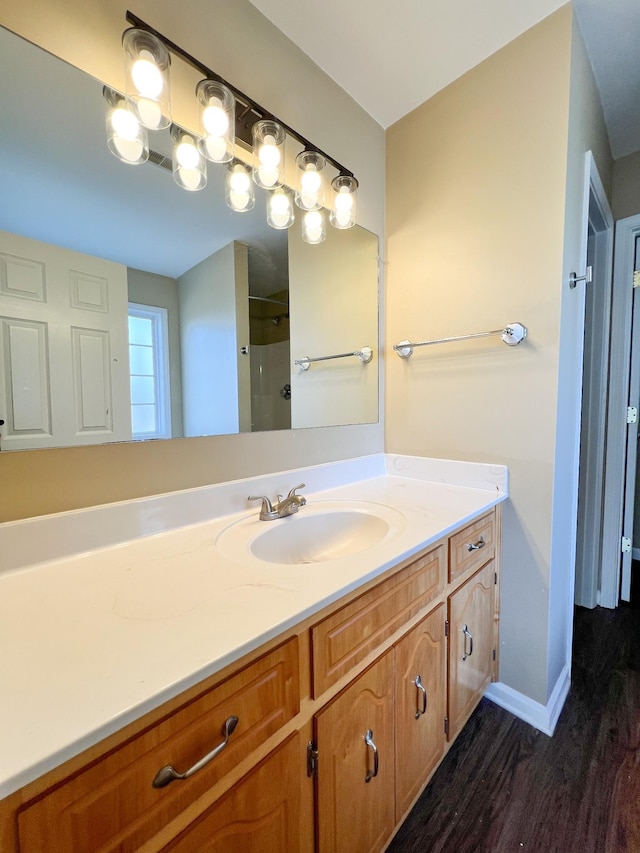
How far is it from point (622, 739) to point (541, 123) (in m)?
2.08

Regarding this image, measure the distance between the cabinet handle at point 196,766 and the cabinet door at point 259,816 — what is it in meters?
0.09

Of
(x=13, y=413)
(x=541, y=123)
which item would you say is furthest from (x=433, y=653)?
(x=541, y=123)

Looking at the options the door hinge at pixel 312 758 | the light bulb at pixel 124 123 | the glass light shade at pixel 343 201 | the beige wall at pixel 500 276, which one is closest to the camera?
the door hinge at pixel 312 758

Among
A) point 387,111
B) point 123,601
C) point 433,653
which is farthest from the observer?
point 387,111

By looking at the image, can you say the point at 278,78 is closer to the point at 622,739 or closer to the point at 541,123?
the point at 541,123

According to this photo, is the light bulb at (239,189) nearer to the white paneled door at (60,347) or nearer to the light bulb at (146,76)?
the light bulb at (146,76)

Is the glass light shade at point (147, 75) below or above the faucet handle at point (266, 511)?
above

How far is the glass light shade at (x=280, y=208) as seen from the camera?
120cm

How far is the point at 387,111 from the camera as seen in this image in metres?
1.51

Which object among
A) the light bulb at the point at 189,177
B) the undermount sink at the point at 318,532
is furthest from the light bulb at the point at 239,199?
the undermount sink at the point at 318,532

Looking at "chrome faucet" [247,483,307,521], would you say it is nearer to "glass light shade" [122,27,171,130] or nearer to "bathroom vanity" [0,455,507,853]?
"bathroom vanity" [0,455,507,853]

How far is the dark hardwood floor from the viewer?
3.18 feet

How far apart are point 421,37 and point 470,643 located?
78.8 inches

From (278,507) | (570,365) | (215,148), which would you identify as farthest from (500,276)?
(278,507)
